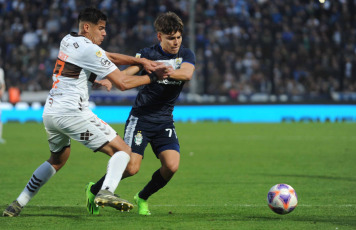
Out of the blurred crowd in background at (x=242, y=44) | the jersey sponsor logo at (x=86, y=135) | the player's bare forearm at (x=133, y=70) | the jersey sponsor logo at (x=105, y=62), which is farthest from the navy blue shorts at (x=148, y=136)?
the blurred crowd in background at (x=242, y=44)

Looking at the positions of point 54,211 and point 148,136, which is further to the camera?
point 54,211

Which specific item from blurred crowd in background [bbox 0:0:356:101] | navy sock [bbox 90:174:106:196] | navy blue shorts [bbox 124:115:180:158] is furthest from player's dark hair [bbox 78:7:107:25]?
blurred crowd in background [bbox 0:0:356:101]

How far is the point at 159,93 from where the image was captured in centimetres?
714

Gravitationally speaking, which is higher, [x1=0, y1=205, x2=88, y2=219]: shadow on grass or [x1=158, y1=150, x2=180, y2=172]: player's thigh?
[x1=158, y1=150, x2=180, y2=172]: player's thigh

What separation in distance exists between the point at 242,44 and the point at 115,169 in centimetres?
1873

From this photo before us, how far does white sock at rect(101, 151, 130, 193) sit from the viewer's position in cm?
607

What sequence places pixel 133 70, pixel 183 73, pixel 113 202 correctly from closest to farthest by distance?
pixel 113 202, pixel 183 73, pixel 133 70

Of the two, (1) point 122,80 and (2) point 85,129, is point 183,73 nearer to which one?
(1) point 122,80

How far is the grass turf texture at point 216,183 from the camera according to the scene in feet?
21.4

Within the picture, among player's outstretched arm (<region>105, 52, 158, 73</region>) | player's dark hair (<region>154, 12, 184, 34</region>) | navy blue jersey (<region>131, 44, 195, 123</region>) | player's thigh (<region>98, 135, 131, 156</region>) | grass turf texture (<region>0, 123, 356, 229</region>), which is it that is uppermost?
player's dark hair (<region>154, 12, 184, 34</region>)

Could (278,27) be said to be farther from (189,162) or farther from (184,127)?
(189,162)

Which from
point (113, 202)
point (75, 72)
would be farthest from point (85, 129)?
point (113, 202)

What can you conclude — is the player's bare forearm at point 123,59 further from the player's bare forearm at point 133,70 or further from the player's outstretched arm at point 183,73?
the player's outstretched arm at point 183,73

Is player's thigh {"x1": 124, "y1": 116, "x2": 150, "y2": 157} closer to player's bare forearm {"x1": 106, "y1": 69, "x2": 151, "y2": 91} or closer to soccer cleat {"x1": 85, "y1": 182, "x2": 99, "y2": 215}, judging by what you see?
soccer cleat {"x1": 85, "y1": 182, "x2": 99, "y2": 215}
